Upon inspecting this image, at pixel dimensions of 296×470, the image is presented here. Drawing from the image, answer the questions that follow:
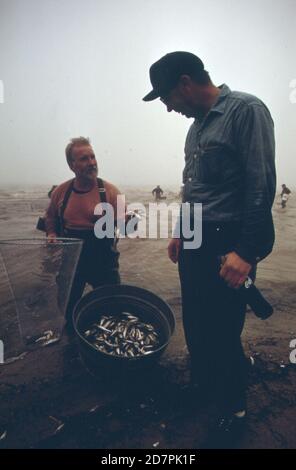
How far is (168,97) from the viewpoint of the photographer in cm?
259

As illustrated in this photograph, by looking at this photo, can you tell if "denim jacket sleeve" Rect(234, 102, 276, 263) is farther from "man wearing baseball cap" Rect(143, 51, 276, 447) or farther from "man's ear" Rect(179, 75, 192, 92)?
"man's ear" Rect(179, 75, 192, 92)

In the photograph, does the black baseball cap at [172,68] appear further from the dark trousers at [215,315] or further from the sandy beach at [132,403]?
the sandy beach at [132,403]

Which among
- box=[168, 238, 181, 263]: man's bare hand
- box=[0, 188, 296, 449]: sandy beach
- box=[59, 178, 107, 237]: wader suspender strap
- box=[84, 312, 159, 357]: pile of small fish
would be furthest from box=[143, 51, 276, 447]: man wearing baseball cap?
box=[59, 178, 107, 237]: wader suspender strap

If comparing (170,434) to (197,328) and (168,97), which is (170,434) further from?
(168,97)

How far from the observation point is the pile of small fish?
11.3ft

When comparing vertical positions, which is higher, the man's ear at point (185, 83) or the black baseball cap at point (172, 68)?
the black baseball cap at point (172, 68)

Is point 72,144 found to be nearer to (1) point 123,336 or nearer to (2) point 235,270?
(1) point 123,336

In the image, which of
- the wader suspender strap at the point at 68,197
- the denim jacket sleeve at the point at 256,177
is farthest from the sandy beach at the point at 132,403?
the denim jacket sleeve at the point at 256,177

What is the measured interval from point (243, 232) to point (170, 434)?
6.66ft

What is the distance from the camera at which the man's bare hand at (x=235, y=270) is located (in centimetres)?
229

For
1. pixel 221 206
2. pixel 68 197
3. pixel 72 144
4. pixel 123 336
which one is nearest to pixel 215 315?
pixel 221 206

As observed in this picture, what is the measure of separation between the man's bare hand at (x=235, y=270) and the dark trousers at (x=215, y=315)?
241 mm

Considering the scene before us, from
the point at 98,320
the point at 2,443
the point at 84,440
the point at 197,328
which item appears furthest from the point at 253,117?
the point at 2,443

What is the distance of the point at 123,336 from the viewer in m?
3.55
